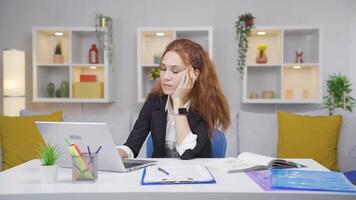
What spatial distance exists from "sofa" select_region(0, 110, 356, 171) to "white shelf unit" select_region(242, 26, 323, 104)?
67cm

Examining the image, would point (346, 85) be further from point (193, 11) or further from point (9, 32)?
point (9, 32)

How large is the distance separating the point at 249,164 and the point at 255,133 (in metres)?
1.72

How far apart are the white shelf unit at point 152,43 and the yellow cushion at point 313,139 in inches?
48.3

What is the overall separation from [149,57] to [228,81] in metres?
0.92

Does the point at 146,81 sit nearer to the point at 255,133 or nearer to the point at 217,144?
the point at 255,133

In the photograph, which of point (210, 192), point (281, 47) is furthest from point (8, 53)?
point (210, 192)

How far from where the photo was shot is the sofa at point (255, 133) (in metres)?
3.13

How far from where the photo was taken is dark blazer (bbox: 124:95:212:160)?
6.37ft

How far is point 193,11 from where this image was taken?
4.37 meters

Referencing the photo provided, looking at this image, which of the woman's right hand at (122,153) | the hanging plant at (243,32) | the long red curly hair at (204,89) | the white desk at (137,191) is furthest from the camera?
the hanging plant at (243,32)

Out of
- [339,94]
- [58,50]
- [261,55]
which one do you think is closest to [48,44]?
[58,50]

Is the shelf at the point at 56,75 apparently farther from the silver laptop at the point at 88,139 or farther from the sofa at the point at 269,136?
the silver laptop at the point at 88,139

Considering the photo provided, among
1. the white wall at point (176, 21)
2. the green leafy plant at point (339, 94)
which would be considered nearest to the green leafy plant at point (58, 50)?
the white wall at point (176, 21)

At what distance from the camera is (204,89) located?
7.04 feet
